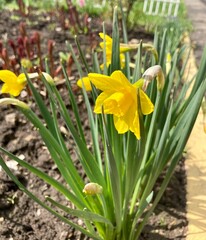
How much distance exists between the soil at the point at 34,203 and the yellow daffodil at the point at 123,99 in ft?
2.73

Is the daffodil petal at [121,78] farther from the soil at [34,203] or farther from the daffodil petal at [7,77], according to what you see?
the soil at [34,203]

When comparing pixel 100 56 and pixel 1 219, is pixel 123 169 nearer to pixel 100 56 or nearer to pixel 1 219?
pixel 1 219

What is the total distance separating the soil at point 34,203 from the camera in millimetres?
1741

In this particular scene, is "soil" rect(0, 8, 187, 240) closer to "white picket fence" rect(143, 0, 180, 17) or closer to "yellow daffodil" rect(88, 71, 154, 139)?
"yellow daffodil" rect(88, 71, 154, 139)

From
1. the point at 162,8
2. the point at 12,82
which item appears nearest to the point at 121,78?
the point at 12,82

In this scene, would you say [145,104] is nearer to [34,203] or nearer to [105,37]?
[105,37]

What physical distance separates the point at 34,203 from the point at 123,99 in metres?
1.00

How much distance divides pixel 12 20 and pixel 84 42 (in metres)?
1.03

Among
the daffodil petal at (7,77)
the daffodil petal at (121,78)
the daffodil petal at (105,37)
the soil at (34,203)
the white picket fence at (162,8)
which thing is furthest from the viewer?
the white picket fence at (162,8)

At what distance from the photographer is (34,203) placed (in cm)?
189

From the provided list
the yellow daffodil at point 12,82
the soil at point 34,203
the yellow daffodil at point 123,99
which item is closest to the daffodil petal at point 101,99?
the yellow daffodil at point 123,99

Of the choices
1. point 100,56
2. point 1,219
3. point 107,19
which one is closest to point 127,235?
point 1,219

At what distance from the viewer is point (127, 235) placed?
1.58 meters

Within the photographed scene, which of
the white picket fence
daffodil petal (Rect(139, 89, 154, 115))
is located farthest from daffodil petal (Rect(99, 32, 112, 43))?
the white picket fence
